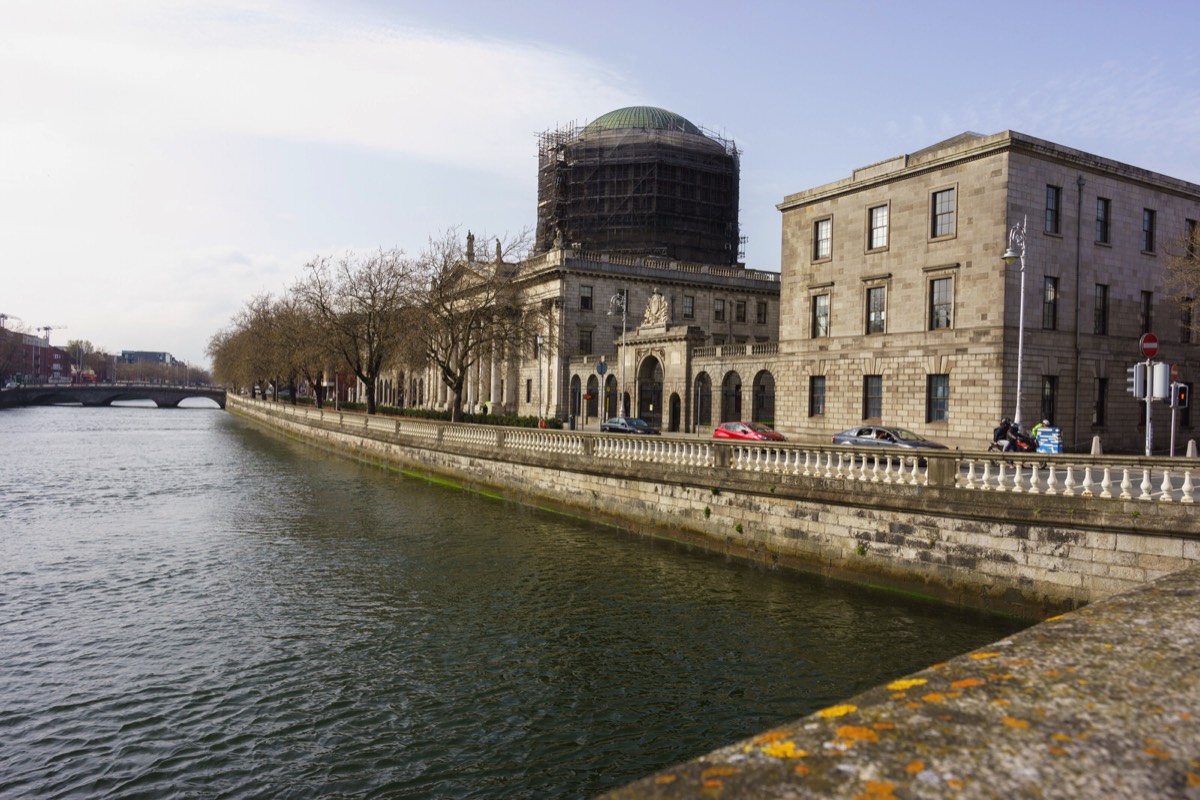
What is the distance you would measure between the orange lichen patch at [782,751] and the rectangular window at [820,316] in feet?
123

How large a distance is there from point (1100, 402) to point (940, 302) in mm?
8331

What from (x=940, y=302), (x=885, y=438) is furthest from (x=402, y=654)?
(x=940, y=302)

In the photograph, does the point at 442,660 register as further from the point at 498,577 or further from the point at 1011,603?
the point at 1011,603

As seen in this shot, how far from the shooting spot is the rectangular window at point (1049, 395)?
109ft

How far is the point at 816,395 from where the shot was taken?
4022 centimetres

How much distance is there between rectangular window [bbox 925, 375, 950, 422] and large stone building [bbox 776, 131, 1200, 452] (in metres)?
0.06

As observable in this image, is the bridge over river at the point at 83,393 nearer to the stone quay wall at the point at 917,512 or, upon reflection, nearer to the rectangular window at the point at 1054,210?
the stone quay wall at the point at 917,512

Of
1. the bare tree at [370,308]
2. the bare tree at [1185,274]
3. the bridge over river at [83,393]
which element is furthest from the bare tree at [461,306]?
the bridge over river at [83,393]

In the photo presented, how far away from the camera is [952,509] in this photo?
15.3 meters

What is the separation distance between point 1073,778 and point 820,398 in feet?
124

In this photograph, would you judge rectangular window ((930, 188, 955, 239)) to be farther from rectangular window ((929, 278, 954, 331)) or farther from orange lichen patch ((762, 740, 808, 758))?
orange lichen patch ((762, 740, 808, 758))

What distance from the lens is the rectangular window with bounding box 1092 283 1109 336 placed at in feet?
113

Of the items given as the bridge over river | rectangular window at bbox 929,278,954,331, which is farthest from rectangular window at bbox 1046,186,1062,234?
the bridge over river

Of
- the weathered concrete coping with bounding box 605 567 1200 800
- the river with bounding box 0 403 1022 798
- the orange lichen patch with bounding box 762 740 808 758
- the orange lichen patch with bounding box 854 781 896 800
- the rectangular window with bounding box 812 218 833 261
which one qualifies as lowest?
the river with bounding box 0 403 1022 798
